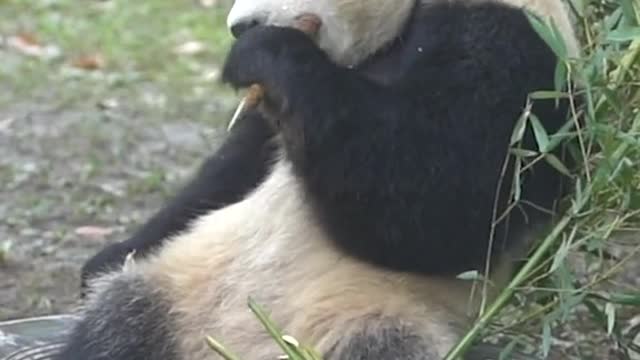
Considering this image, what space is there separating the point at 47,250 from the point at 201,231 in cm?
162

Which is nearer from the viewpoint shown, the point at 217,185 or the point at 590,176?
the point at 590,176

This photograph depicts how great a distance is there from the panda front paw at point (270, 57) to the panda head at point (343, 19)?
57 mm

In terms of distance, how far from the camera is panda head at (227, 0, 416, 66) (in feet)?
9.77

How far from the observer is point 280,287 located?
9.78 feet

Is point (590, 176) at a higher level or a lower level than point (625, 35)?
lower

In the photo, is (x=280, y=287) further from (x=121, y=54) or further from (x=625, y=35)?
(x=121, y=54)

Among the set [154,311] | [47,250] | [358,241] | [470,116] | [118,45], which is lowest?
[118,45]

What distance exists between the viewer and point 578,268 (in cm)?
315

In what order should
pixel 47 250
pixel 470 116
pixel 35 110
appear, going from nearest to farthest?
pixel 470 116, pixel 47 250, pixel 35 110

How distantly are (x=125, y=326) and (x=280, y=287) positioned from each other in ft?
0.90

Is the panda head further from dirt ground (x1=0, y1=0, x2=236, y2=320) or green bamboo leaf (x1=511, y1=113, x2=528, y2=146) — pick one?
dirt ground (x1=0, y1=0, x2=236, y2=320)

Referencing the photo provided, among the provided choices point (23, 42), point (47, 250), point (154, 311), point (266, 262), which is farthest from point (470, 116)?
point (23, 42)

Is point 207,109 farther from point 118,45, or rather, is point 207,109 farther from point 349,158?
point 349,158

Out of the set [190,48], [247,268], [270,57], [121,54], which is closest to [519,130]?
[270,57]
